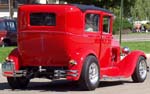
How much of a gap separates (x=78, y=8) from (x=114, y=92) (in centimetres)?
222

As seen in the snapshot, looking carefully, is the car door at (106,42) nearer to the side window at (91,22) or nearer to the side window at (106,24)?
the side window at (106,24)

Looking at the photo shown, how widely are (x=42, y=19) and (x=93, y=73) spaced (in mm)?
1820

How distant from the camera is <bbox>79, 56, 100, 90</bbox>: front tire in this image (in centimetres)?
1280

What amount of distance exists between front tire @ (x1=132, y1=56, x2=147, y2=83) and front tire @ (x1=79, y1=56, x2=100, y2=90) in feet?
6.06

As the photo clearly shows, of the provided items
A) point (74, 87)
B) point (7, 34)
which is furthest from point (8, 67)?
point (7, 34)

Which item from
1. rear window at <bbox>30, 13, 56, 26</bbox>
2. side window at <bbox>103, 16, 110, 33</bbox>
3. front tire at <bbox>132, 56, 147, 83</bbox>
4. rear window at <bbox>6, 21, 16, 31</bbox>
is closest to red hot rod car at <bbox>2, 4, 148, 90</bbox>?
rear window at <bbox>30, 13, 56, 26</bbox>

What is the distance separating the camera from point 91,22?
44.9ft

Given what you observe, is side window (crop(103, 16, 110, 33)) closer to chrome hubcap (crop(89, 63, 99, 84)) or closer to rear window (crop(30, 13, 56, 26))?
chrome hubcap (crop(89, 63, 99, 84))

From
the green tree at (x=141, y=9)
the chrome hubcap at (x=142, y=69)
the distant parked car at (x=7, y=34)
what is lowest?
the green tree at (x=141, y=9)

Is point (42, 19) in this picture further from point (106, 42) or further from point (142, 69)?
point (142, 69)

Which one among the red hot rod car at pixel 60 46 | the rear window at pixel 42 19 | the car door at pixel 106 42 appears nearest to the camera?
the red hot rod car at pixel 60 46

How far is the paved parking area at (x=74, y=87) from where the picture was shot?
1298 cm

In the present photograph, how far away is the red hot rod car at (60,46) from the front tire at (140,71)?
91cm

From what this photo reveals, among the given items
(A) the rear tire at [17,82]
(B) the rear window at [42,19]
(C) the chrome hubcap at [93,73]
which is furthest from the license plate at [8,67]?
(C) the chrome hubcap at [93,73]
